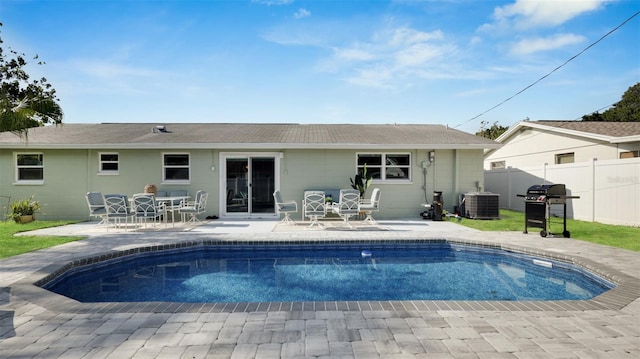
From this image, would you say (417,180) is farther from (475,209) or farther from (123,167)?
(123,167)

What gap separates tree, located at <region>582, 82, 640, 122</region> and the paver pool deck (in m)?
45.8

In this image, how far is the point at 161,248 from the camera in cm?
737

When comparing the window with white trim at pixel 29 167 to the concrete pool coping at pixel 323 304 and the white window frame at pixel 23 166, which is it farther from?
the concrete pool coping at pixel 323 304

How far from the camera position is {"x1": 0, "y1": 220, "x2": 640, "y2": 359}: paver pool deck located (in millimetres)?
2791

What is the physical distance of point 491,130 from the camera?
4219 cm

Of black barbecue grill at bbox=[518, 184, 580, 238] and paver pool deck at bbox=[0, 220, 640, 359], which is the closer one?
paver pool deck at bbox=[0, 220, 640, 359]

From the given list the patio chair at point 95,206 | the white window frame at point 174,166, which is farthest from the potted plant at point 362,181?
the patio chair at point 95,206

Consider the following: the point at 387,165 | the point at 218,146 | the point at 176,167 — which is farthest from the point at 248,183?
the point at 387,165

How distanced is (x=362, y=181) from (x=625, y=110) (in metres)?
45.3

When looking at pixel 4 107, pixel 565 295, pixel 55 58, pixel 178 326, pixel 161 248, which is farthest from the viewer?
pixel 55 58

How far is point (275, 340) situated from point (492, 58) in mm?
16427

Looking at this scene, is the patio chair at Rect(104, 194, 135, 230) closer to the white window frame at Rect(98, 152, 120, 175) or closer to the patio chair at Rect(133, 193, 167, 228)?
the patio chair at Rect(133, 193, 167, 228)

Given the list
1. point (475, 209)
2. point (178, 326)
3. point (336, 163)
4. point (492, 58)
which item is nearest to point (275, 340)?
point (178, 326)

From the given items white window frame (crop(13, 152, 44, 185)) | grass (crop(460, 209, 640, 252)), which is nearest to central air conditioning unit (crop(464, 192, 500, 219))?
grass (crop(460, 209, 640, 252))
